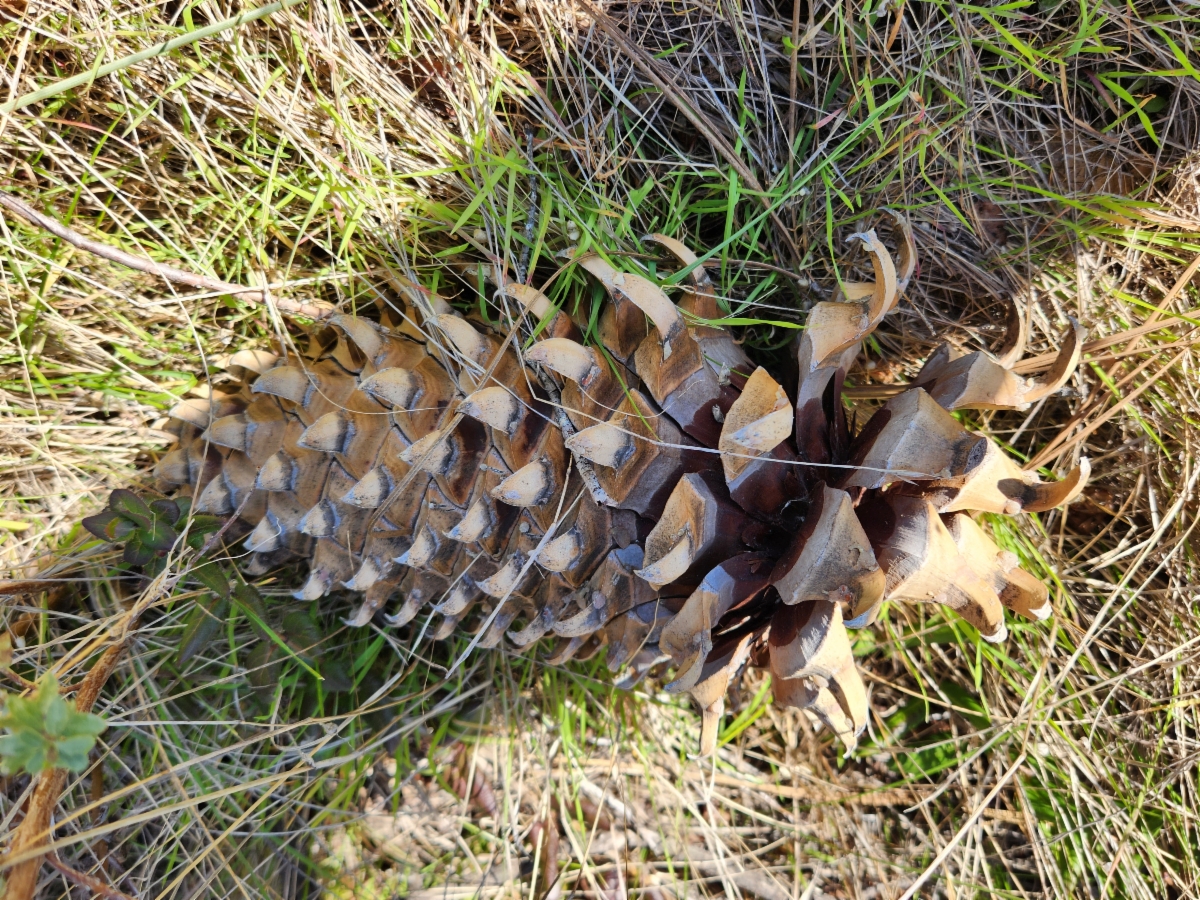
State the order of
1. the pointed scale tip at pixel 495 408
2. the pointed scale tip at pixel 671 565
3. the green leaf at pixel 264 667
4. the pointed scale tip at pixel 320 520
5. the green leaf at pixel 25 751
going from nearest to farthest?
1. the green leaf at pixel 25 751
2. the pointed scale tip at pixel 671 565
3. the pointed scale tip at pixel 495 408
4. the pointed scale tip at pixel 320 520
5. the green leaf at pixel 264 667

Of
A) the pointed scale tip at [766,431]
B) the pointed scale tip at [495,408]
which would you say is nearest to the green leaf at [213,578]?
the pointed scale tip at [495,408]

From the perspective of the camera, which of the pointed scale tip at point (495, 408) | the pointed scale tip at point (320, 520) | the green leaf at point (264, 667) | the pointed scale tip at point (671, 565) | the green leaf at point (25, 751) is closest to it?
the green leaf at point (25, 751)

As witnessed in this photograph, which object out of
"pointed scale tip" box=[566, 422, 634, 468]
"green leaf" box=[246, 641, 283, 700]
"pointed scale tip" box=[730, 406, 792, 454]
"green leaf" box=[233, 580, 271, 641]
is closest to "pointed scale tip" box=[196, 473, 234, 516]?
"green leaf" box=[233, 580, 271, 641]

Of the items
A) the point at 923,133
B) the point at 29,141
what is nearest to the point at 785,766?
the point at 923,133

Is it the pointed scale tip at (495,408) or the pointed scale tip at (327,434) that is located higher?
the pointed scale tip at (495,408)

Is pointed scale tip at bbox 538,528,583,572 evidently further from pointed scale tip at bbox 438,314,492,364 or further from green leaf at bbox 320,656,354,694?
green leaf at bbox 320,656,354,694

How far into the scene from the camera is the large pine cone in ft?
2.72

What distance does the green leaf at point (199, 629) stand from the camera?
1083 mm

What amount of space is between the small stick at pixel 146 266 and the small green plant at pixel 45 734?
2.04ft

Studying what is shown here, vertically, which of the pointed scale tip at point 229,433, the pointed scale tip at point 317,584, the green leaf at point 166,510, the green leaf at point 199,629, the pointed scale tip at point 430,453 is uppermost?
the pointed scale tip at point 430,453

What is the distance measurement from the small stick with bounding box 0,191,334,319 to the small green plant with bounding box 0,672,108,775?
2.04 feet

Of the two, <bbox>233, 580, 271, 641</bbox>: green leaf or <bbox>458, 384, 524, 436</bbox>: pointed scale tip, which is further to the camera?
<bbox>233, 580, 271, 641</bbox>: green leaf

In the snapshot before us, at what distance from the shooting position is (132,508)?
3.50 ft

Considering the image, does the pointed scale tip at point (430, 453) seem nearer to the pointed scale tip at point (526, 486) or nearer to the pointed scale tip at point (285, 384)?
the pointed scale tip at point (526, 486)
